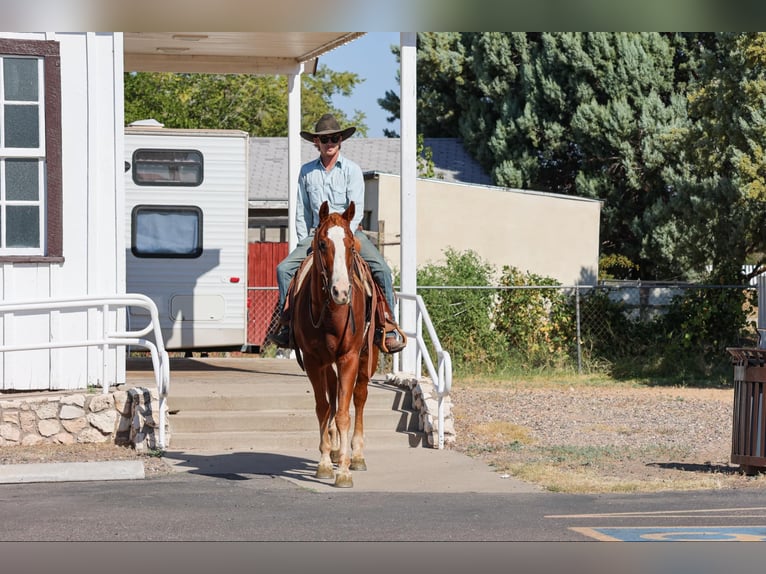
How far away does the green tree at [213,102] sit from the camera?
39.0m

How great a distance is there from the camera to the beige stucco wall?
85.4 feet

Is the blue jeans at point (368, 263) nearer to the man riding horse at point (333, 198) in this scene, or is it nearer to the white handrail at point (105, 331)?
the man riding horse at point (333, 198)

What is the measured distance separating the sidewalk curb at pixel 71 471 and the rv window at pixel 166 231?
6984mm

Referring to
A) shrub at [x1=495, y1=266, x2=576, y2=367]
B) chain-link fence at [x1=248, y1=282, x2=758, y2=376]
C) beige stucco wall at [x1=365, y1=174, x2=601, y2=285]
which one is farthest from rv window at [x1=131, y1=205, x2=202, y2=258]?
beige stucco wall at [x1=365, y1=174, x2=601, y2=285]

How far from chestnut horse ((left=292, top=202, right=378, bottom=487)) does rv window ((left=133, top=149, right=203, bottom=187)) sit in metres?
7.57

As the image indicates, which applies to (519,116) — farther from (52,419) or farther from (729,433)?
(52,419)

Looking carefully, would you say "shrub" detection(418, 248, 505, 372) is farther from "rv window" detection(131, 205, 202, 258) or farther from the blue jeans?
the blue jeans

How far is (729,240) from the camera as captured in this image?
22.7m

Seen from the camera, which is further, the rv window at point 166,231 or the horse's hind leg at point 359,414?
the rv window at point 166,231

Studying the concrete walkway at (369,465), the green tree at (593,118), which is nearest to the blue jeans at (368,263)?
the concrete walkway at (369,465)

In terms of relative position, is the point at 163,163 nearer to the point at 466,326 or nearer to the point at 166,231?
the point at 166,231

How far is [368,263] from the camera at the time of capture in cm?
1073

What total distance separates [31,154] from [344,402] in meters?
4.57

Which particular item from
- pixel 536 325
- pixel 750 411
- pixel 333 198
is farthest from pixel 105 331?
pixel 536 325
